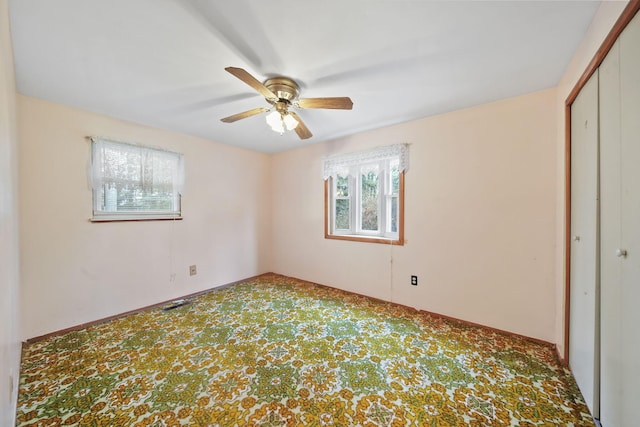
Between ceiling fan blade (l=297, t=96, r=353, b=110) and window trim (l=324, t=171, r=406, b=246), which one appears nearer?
ceiling fan blade (l=297, t=96, r=353, b=110)

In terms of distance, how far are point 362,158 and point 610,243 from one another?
7.65ft

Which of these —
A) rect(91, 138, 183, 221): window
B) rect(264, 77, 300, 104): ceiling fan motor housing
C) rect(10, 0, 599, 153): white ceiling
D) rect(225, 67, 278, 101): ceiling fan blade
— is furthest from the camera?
rect(91, 138, 183, 221): window

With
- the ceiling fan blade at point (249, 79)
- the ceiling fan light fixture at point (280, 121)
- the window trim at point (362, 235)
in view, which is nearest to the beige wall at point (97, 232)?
the window trim at point (362, 235)

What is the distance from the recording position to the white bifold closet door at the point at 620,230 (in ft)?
3.18

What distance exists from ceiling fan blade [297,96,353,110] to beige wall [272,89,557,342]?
1.35m

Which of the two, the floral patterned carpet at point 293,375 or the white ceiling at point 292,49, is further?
the floral patterned carpet at point 293,375

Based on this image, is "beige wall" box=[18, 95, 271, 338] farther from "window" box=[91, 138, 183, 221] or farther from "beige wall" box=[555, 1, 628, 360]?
"beige wall" box=[555, 1, 628, 360]

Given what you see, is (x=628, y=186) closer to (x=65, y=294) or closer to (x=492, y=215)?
(x=492, y=215)

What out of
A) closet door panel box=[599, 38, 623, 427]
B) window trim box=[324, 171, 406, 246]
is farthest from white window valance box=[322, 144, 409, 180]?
closet door panel box=[599, 38, 623, 427]

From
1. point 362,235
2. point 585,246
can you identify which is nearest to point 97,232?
point 362,235

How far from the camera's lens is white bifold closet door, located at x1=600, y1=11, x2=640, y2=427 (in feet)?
3.18

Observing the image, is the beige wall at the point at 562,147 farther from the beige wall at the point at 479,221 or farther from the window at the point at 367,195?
the window at the point at 367,195

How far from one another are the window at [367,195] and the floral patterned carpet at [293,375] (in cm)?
113

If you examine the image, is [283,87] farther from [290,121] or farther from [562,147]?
[562,147]
